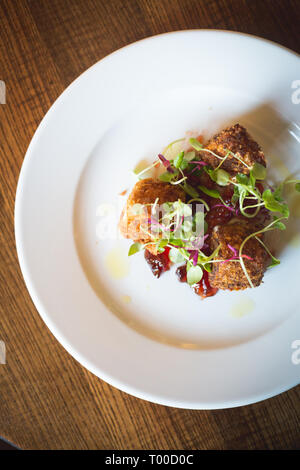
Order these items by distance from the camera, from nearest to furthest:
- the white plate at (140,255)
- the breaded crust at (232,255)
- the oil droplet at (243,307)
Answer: the breaded crust at (232,255)
the white plate at (140,255)
the oil droplet at (243,307)

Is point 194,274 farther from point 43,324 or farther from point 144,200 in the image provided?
point 43,324

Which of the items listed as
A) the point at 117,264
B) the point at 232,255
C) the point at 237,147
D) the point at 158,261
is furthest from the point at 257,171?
the point at 117,264

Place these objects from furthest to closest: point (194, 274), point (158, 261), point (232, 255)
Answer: point (158, 261), point (194, 274), point (232, 255)

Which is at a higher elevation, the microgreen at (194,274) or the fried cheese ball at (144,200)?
the fried cheese ball at (144,200)

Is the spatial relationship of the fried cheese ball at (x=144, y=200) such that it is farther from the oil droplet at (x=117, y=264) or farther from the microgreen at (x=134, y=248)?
the oil droplet at (x=117, y=264)

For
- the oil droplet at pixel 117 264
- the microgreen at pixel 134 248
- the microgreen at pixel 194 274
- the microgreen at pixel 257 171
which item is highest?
the microgreen at pixel 257 171

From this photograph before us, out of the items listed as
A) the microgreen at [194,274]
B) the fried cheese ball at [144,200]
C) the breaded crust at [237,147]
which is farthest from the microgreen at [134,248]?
the breaded crust at [237,147]

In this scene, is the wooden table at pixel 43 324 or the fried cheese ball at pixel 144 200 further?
the wooden table at pixel 43 324
